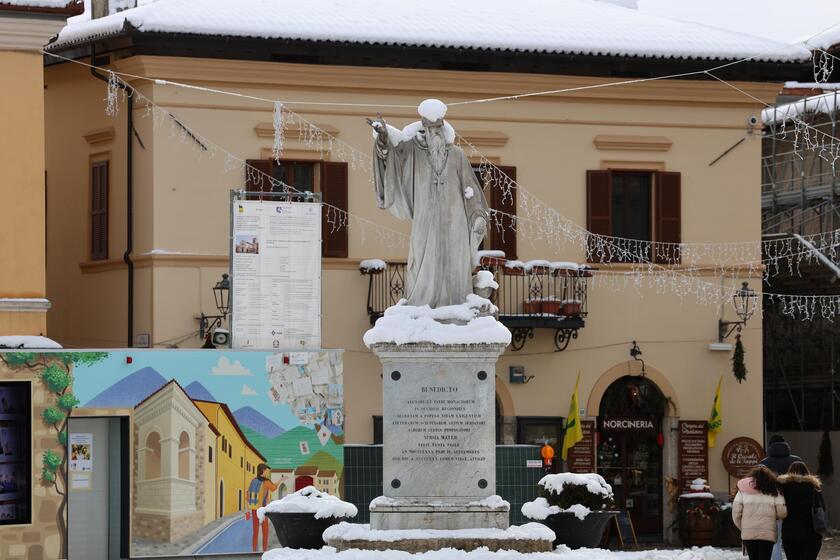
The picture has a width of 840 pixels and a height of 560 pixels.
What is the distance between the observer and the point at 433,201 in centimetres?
1812

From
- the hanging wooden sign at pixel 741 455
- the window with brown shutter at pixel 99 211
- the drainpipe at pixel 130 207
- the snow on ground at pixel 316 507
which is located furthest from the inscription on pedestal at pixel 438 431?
the hanging wooden sign at pixel 741 455

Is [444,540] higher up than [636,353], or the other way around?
[636,353]

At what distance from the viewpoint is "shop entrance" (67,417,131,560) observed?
2642 centimetres

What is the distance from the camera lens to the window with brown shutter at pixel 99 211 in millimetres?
32000

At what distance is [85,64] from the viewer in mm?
31703

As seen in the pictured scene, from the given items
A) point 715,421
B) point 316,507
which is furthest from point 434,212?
point 715,421

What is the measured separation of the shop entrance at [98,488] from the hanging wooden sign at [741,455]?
10.5 m

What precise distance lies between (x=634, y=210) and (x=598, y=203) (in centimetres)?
78

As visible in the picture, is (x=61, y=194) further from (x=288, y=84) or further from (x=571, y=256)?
(x=571, y=256)

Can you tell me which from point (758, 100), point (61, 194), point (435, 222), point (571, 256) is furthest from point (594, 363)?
point (435, 222)

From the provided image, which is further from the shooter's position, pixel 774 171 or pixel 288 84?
pixel 774 171

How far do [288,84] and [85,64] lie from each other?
317 cm

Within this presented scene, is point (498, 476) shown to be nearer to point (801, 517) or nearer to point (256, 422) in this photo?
point (256, 422)

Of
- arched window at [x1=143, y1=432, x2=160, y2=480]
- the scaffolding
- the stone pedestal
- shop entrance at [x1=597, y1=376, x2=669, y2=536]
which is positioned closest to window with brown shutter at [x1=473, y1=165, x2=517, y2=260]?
shop entrance at [x1=597, y1=376, x2=669, y2=536]
